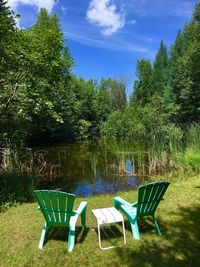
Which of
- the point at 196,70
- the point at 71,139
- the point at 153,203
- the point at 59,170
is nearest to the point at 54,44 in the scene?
the point at 153,203

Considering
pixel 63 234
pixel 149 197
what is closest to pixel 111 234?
pixel 63 234

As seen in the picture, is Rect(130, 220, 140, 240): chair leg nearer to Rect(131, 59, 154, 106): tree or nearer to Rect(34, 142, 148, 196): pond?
Rect(34, 142, 148, 196): pond

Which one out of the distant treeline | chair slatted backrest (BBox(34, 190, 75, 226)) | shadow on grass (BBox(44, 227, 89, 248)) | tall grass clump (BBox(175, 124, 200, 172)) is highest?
the distant treeline

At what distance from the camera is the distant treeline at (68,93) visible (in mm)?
5082

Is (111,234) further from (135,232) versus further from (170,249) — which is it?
(170,249)

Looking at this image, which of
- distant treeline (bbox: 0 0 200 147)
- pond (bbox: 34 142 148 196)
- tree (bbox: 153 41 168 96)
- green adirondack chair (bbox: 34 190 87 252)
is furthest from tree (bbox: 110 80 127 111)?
green adirondack chair (bbox: 34 190 87 252)

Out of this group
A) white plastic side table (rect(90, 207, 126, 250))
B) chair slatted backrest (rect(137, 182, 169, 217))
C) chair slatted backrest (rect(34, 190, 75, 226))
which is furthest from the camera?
chair slatted backrest (rect(137, 182, 169, 217))

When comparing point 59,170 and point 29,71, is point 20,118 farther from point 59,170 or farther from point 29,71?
point 59,170

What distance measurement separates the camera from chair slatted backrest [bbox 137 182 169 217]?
3531 millimetres

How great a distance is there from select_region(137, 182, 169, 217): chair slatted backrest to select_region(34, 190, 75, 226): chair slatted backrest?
90cm

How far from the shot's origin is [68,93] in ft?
63.9

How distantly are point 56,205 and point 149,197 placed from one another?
1224 millimetres

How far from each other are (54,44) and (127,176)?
4.53 m

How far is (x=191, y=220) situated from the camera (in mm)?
4219
